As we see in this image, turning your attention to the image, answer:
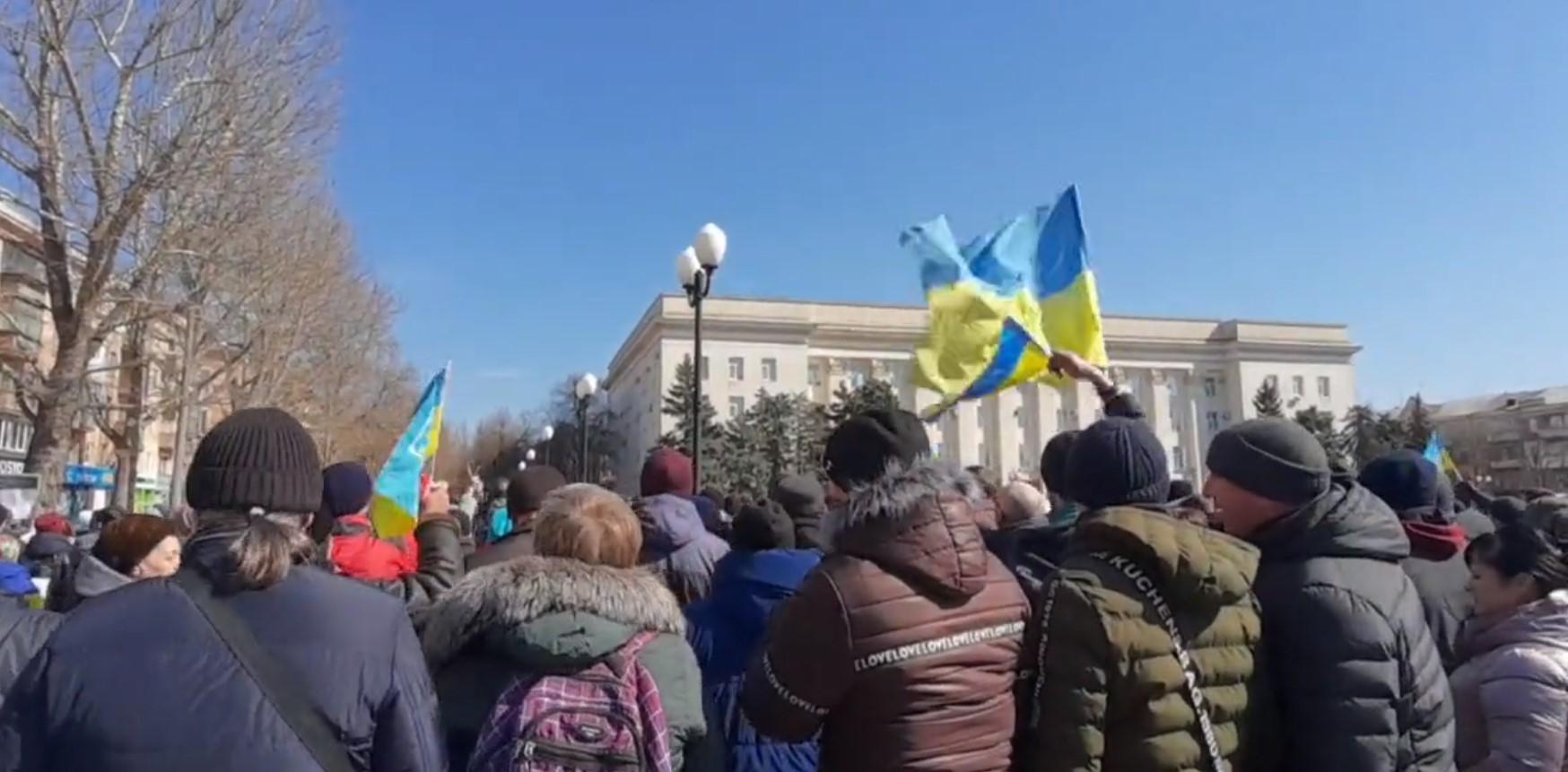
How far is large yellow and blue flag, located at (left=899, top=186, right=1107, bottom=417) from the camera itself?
6719 millimetres

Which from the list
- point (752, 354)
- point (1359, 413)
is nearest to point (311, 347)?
point (752, 354)

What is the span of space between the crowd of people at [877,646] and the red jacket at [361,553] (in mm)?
1544

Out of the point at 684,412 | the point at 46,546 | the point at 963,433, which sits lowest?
the point at 46,546

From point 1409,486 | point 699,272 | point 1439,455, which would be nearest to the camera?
point 1409,486

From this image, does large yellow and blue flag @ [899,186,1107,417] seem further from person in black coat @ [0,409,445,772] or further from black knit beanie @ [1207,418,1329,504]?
person in black coat @ [0,409,445,772]

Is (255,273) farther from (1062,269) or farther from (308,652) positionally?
(308,652)

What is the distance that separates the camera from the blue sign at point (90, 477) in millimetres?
36844

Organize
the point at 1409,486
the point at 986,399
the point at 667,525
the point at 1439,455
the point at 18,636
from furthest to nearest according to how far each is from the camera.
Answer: the point at 986,399, the point at 1439,455, the point at 667,525, the point at 1409,486, the point at 18,636

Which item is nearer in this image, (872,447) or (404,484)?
(872,447)

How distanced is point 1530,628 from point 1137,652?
53.9 inches

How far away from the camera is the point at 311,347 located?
2753cm

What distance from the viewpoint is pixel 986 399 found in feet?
257

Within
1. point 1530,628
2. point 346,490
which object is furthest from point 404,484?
point 1530,628

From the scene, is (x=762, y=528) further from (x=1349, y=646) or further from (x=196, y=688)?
(x=196, y=688)
